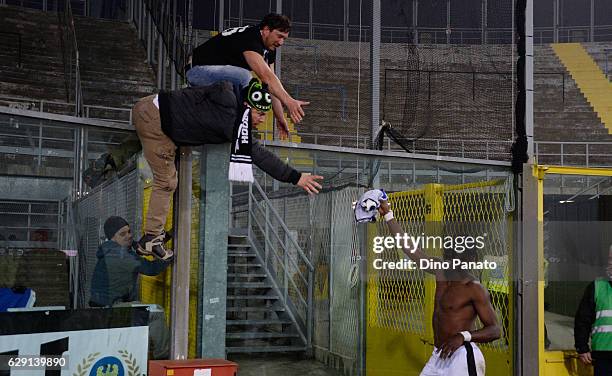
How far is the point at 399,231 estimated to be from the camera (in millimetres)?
4828

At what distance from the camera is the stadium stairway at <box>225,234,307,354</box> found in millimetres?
4301

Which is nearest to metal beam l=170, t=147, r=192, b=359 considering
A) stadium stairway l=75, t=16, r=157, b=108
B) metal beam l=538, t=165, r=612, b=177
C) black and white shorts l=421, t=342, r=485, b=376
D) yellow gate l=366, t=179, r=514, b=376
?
yellow gate l=366, t=179, r=514, b=376

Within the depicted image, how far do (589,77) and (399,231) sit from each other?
59.0 feet

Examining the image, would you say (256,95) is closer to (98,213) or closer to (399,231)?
(98,213)

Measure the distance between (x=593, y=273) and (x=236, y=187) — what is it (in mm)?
2716

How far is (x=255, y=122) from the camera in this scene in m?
4.21

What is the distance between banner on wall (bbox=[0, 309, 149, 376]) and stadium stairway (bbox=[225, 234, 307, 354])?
634 mm

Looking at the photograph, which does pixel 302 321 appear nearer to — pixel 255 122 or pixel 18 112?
pixel 255 122

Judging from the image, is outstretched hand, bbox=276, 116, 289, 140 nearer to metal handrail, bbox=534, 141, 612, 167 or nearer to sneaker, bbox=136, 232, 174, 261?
sneaker, bbox=136, 232, 174, 261

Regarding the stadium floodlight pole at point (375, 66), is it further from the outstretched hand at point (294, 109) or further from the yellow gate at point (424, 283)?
the outstretched hand at point (294, 109)

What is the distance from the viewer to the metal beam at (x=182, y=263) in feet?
13.4

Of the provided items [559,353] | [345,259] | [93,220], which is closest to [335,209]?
[345,259]

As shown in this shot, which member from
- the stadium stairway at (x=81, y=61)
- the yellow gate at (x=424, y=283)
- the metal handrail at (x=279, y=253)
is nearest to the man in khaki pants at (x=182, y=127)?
the metal handrail at (x=279, y=253)

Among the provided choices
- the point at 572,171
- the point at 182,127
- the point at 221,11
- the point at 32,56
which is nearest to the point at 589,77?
the point at 32,56
